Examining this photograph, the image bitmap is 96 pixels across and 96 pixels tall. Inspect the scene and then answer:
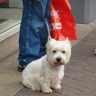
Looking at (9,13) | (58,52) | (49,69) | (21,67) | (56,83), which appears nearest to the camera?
(58,52)

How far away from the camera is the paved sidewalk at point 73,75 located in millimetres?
4868

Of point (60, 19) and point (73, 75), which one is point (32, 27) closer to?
point (60, 19)

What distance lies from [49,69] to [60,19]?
47.1 inches

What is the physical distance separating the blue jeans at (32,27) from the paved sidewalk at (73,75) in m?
0.38

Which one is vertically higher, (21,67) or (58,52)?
(58,52)

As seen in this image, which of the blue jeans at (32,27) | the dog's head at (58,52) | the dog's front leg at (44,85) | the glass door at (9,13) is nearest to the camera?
the dog's head at (58,52)

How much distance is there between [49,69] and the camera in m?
4.68

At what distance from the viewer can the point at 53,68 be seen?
469 centimetres

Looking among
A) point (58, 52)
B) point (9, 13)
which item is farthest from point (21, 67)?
point (9, 13)

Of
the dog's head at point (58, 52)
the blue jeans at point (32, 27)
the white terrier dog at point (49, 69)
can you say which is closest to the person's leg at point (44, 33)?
the blue jeans at point (32, 27)

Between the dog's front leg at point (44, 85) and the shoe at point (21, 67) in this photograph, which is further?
the shoe at point (21, 67)

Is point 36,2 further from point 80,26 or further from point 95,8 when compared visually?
point 95,8

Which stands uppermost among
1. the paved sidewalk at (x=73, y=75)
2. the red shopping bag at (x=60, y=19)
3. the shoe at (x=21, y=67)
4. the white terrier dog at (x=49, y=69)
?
the red shopping bag at (x=60, y=19)

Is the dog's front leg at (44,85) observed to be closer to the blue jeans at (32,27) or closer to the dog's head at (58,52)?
the dog's head at (58,52)
